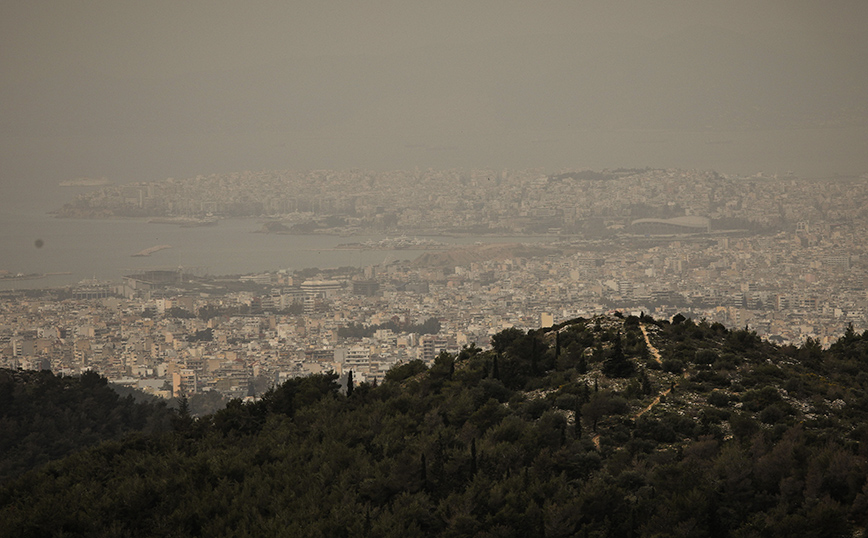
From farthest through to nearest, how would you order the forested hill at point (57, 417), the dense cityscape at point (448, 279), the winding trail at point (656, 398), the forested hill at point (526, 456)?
A: the dense cityscape at point (448, 279)
the forested hill at point (57, 417)
the winding trail at point (656, 398)
the forested hill at point (526, 456)

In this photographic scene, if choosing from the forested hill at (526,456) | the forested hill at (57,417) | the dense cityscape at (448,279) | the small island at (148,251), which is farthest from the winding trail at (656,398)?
the small island at (148,251)

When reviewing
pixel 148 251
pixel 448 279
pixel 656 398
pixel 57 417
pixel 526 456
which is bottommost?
pixel 448 279

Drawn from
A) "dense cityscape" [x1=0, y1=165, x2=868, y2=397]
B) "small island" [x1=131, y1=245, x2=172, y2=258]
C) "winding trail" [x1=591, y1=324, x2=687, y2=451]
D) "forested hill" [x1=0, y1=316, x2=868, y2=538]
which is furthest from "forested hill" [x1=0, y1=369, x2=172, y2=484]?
"small island" [x1=131, y1=245, x2=172, y2=258]

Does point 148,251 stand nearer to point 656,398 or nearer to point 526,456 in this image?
point 656,398

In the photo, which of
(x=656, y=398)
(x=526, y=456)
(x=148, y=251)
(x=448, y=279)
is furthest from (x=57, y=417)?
(x=148, y=251)

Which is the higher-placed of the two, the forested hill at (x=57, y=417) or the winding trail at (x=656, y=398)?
the winding trail at (x=656, y=398)

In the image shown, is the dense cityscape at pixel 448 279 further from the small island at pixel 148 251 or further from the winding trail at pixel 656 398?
the small island at pixel 148 251

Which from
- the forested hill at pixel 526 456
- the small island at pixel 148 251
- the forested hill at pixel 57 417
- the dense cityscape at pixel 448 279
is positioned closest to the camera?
the forested hill at pixel 526 456
